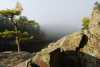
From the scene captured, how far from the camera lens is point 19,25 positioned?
78.1 feet

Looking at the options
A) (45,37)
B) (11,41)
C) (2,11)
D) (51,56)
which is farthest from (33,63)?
(45,37)

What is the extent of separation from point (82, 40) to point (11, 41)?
11621 millimetres

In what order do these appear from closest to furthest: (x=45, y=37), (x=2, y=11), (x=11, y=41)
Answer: (x=2, y=11), (x=11, y=41), (x=45, y=37)

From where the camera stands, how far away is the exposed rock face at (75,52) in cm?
1475

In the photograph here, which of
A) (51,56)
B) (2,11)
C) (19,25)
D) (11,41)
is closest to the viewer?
(51,56)

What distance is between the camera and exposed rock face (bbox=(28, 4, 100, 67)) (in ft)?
48.4

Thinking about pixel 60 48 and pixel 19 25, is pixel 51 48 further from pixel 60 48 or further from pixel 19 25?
pixel 19 25

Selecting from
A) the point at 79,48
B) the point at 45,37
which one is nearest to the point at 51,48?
the point at 79,48

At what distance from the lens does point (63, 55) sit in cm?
1537

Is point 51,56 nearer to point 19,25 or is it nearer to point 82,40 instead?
point 82,40

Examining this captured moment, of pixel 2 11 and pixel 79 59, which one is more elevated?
pixel 2 11

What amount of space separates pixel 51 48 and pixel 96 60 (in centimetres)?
235

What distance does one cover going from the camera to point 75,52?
15305mm

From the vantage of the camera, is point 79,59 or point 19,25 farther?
point 19,25
